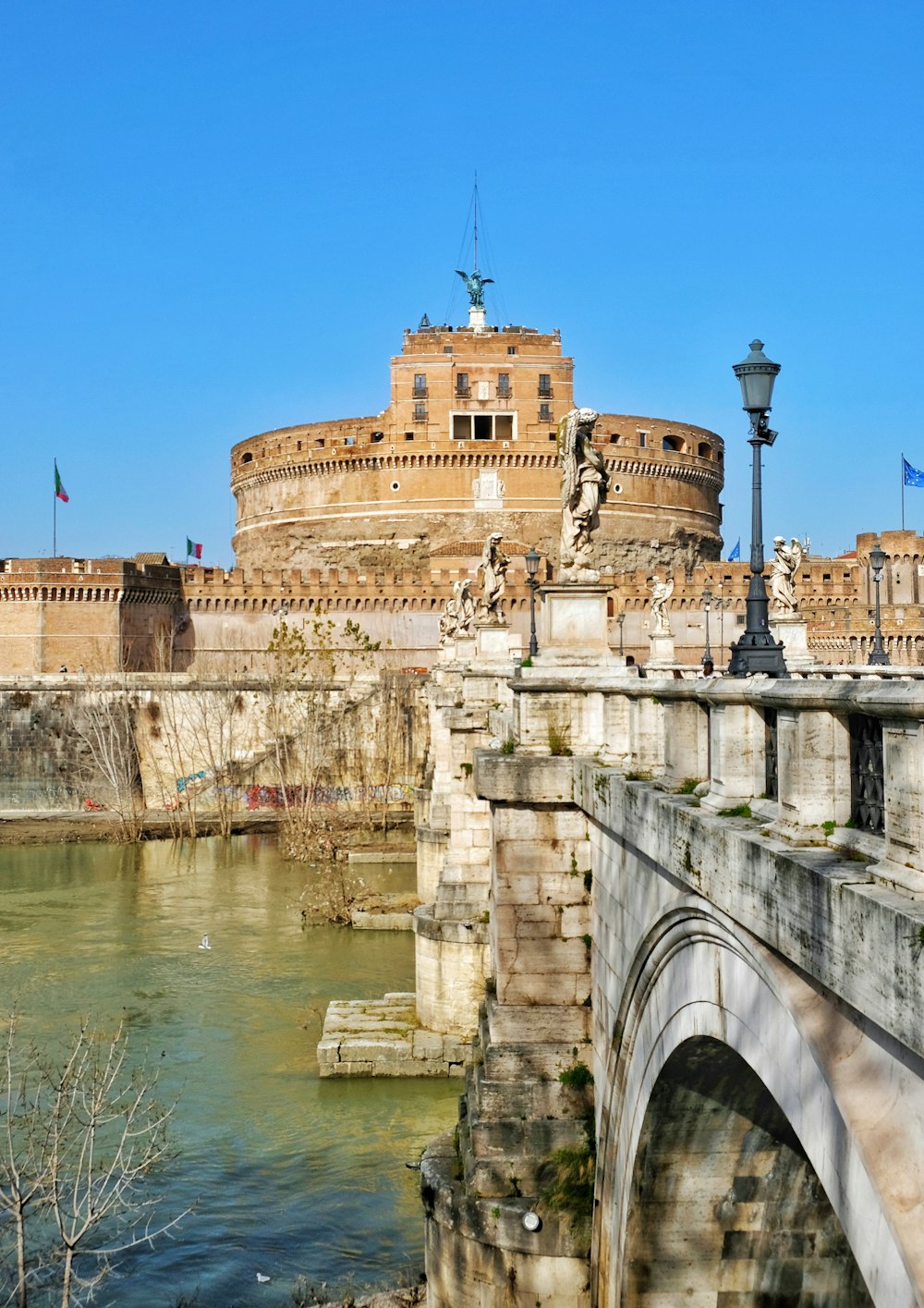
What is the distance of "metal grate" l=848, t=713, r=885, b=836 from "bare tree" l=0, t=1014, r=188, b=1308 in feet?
19.6

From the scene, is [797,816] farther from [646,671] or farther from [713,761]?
[646,671]

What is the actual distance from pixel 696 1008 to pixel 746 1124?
1.77 metres

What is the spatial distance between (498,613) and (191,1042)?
831 centimetres

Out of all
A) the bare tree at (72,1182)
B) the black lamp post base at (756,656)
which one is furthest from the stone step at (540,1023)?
the black lamp post base at (756,656)

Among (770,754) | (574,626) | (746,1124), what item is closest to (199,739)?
(574,626)

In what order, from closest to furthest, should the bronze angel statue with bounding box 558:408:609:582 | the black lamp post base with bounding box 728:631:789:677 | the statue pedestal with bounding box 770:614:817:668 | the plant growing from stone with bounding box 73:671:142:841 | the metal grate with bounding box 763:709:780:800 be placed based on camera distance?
1. the metal grate with bounding box 763:709:780:800
2. the black lamp post base with bounding box 728:631:789:677
3. the bronze angel statue with bounding box 558:408:609:582
4. the statue pedestal with bounding box 770:614:817:668
5. the plant growing from stone with bounding box 73:671:142:841

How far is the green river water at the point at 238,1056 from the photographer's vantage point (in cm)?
1153

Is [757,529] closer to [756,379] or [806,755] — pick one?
[756,379]

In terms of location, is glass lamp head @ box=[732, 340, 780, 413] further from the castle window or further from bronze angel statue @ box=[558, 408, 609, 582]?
the castle window

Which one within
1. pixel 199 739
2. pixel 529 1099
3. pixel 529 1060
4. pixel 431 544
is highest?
pixel 431 544

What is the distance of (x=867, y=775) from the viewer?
387 cm

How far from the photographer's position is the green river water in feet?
37.8

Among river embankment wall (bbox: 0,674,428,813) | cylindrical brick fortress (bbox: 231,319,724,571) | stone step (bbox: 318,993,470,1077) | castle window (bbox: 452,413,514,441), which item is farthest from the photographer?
castle window (bbox: 452,413,514,441)

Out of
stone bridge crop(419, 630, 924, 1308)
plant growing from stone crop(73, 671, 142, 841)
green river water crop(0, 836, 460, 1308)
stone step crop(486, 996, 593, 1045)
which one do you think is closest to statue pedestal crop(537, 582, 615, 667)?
stone bridge crop(419, 630, 924, 1308)
